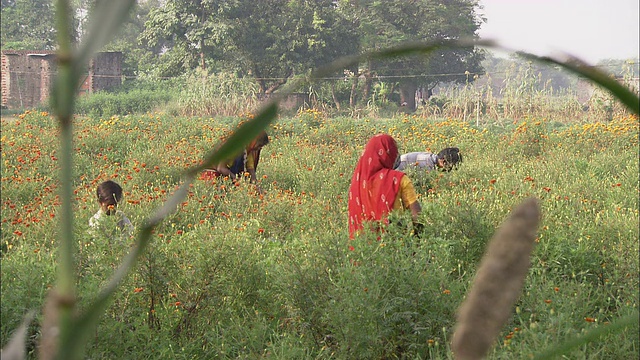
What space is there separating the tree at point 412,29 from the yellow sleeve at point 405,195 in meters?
27.2

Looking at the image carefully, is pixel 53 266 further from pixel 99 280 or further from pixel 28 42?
pixel 28 42

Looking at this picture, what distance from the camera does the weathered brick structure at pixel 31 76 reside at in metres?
30.0

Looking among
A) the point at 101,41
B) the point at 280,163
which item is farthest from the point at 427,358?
the point at 280,163

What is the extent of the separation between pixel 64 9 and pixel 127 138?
1073cm

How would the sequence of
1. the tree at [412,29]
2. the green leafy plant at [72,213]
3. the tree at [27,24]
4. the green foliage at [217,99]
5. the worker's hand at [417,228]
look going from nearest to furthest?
the green leafy plant at [72,213] → the worker's hand at [417,228] → the green foliage at [217,99] → the tree at [412,29] → the tree at [27,24]

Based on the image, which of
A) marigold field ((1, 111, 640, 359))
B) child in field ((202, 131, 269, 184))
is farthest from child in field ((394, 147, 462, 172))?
child in field ((202, 131, 269, 184))

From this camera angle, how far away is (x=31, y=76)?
30.6 meters

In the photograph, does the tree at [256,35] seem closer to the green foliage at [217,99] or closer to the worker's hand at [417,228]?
the green foliage at [217,99]

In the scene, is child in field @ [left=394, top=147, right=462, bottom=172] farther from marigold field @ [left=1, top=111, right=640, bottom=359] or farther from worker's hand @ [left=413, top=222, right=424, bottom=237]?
worker's hand @ [left=413, top=222, right=424, bottom=237]

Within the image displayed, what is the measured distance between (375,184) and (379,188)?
40 mm

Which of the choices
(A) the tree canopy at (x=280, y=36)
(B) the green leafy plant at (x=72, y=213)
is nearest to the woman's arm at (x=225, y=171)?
(B) the green leafy plant at (x=72, y=213)

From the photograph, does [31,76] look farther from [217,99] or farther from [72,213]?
[72,213]

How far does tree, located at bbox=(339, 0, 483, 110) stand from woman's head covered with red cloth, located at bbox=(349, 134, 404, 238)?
88.9ft

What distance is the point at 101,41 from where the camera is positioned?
0.25m
